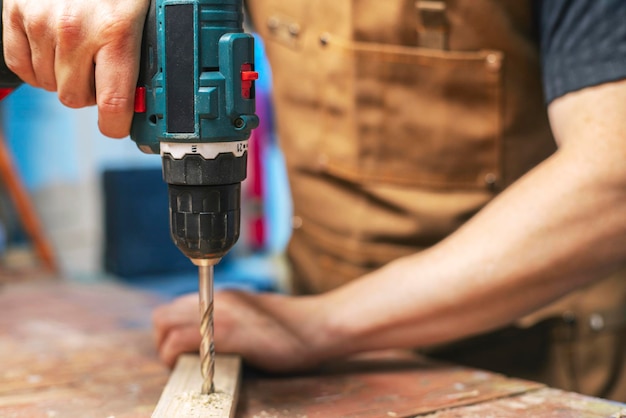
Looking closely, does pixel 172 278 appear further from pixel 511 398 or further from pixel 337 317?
pixel 511 398

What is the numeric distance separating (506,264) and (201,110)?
1.39 ft

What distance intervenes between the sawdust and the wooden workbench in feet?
0.10

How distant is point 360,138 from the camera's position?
47.3 inches

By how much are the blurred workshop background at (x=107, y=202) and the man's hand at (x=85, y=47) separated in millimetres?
1688

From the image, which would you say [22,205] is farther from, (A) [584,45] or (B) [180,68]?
(A) [584,45]

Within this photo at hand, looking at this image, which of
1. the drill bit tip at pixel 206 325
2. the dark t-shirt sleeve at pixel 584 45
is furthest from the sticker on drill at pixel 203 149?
the dark t-shirt sleeve at pixel 584 45

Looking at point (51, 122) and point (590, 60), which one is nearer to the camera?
point (590, 60)

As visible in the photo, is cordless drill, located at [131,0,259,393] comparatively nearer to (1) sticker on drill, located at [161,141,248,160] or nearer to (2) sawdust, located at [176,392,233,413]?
(1) sticker on drill, located at [161,141,248,160]

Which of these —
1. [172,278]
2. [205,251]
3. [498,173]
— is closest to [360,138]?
[498,173]

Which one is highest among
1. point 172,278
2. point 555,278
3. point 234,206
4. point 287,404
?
point 234,206

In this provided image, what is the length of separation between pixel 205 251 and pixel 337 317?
261mm

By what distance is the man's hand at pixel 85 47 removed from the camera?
32.1 inches

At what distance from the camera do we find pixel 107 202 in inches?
108

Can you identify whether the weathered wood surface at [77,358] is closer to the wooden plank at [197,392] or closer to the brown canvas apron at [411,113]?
the wooden plank at [197,392]
